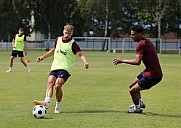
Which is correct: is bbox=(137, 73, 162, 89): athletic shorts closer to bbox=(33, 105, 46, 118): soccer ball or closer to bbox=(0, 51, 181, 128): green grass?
bbox=(0, 51, 181, 128): green grass

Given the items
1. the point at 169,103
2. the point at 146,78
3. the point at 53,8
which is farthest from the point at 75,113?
the point at 53,8

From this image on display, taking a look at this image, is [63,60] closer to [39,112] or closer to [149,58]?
[39,112]

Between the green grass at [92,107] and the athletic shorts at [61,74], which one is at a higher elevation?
the athletic shorts at [61,74]

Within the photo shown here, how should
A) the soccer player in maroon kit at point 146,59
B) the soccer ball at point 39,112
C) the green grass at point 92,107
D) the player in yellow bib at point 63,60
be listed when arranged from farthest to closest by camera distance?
the player in yellow bib at point 63,60
the soccer player in maroon kit at point 146,59
the soccer ball at point 39,112
the green grass at point 92,107

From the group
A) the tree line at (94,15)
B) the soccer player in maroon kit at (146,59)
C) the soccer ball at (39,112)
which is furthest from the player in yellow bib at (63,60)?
the tree line at (94,15)

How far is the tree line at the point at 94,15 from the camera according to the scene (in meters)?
78.6

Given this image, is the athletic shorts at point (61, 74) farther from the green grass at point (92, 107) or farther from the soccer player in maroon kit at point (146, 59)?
the soccer player in maroon kit at point (146, 59)

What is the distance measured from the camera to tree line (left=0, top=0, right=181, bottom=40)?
78562 millimetres

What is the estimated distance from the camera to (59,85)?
10672 mm

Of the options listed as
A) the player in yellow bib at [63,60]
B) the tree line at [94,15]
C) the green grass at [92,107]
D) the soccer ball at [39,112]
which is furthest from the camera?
the tree line at [94,15]

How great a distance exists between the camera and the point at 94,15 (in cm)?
8644

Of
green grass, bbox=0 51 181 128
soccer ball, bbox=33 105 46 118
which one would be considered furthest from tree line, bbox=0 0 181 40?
soccer ball, bbox=33 105 46 118

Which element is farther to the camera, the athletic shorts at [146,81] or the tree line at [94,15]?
the tree line at [94,15]

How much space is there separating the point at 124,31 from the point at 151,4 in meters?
15.6
